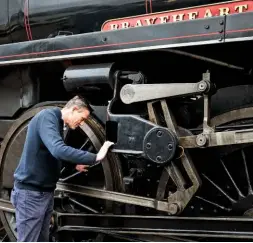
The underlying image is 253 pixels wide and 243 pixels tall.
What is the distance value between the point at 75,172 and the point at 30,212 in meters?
0.51

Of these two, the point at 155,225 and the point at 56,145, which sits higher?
the point at 56,145

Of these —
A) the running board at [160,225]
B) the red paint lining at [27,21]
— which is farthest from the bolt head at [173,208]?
the red paint lining at [27,21]

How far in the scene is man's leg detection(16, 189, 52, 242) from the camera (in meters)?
2.80

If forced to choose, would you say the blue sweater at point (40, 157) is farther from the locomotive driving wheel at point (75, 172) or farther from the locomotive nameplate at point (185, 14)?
the locomotive nameplate at point (185, 14)

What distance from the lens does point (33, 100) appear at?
3377mm

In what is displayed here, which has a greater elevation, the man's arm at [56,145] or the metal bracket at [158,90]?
the metal bracket at [158,90]

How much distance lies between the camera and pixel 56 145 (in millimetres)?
2602

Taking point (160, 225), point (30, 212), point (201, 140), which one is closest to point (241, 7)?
point (201, 140)

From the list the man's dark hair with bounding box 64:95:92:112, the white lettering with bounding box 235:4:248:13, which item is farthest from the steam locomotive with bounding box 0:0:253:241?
the man's dark hair with bounding box 64:95:92:112

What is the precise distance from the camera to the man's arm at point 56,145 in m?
2.59

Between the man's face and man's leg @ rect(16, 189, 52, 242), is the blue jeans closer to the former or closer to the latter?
man's leg @ rect(16, 189, 52, 242)

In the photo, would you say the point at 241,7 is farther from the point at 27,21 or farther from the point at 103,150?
the point at 27,21

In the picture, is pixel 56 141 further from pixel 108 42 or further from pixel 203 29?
pixel 203 29

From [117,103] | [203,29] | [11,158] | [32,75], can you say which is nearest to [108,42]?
[117,103]
